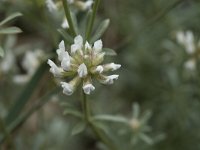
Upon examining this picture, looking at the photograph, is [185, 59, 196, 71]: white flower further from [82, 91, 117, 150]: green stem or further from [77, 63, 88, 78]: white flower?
[77, 63, 88, 78]: white flower

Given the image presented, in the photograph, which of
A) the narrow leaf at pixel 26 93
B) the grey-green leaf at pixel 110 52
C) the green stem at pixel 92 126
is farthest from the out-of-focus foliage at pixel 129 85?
the grey-green leaf at pixel 110 52

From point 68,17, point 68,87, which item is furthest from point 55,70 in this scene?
point 68,17

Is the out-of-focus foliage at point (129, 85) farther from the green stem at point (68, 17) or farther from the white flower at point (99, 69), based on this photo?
the white flower at point (99, 69)

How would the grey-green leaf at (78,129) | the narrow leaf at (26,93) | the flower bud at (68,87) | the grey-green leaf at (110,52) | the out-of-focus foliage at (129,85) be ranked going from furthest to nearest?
the out-of-focus foliage at (129,85)
the narrow leaf at (26,93)
the grey-green leaf at (78,129)
the grey-green leaf at (110,52)
the flower bud at (68,87)

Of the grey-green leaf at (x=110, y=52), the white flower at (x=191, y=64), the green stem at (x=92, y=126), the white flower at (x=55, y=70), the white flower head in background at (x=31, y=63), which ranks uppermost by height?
the white flower head in background at (x=31, y=63)

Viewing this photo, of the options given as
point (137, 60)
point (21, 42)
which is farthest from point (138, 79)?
point (21, 42)

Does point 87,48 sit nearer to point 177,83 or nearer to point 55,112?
point 177,83

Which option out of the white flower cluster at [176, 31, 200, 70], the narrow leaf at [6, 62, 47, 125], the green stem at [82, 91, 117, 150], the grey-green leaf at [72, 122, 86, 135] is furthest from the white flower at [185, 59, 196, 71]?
the grey-green leaf at [72, 122, 86, 135]

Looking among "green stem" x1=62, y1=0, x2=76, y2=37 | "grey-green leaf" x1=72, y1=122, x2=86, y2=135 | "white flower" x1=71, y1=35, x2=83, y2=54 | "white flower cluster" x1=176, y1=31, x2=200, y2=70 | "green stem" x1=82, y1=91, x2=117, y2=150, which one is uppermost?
"white flower cluster" x1=176, y1=31, x2=200, y2=70
